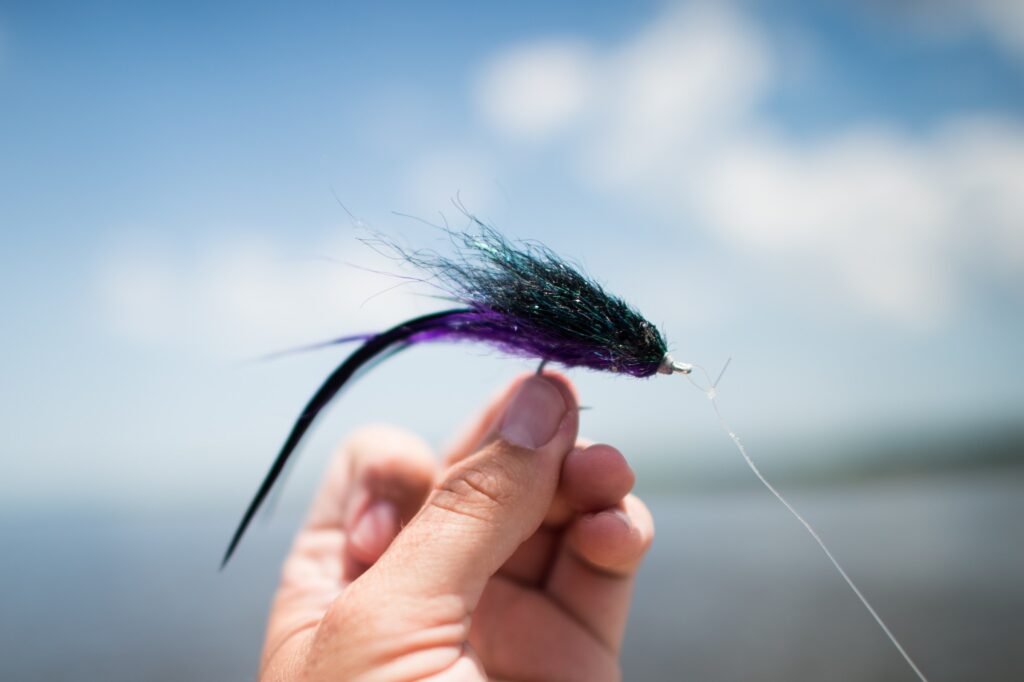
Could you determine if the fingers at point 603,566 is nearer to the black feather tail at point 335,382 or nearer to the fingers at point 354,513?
the fingers at point 354,513

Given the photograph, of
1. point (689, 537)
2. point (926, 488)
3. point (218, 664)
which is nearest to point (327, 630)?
point (218, 664)

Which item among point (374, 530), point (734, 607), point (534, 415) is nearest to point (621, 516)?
point (534, 415)

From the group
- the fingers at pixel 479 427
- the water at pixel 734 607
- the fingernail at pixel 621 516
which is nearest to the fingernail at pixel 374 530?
the fingers at pixel 479 427

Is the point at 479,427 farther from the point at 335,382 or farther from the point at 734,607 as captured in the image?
the point at 734,607

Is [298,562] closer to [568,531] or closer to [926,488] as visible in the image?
[568,531]

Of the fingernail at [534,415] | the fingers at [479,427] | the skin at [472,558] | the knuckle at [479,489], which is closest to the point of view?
the skin at [472,558]
